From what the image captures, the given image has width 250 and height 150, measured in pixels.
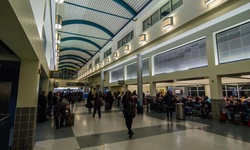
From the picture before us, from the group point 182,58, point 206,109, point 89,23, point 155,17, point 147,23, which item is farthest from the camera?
point 89,23

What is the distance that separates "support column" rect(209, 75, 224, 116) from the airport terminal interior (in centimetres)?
5

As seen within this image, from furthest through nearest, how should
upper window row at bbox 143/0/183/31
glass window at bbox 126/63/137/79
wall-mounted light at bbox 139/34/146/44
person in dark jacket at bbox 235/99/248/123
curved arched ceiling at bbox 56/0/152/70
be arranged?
glass window at bbox 126/63/137/79
curved arched ceiling at bbox 56/0/152/70
wall-mounted light at bbox 139/34/146/44
upper window row at bbox 143/0/183/31
person in dark jacket at bbox 235/99/248/123

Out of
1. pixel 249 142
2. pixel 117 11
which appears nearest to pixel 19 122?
pixel 249 142

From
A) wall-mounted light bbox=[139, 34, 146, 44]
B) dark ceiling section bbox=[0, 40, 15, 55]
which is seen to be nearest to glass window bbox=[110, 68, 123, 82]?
wall-mounted light bbox=[139, 34, 146, 44]

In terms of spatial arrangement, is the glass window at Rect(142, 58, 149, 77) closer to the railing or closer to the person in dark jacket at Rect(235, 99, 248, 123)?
the person in dark jacket at Rect(235, 99, 248, 123)

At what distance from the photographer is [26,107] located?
3498mm

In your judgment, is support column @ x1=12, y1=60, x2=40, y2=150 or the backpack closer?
support column @ x1=12, y1=60, x2=40, y2=150

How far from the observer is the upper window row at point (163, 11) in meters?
→ 8.05

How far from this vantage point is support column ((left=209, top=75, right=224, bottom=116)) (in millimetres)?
7129

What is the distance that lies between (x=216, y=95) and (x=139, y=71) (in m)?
4.79

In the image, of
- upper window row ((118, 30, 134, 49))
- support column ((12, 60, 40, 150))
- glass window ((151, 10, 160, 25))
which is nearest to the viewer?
support column ((12, 60, 40, 150))

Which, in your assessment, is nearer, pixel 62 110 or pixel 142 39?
pixel 62 110

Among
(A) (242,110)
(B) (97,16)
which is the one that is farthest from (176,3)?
(B) (97,16)

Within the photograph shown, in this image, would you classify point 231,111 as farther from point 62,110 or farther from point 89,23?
point 89,23
